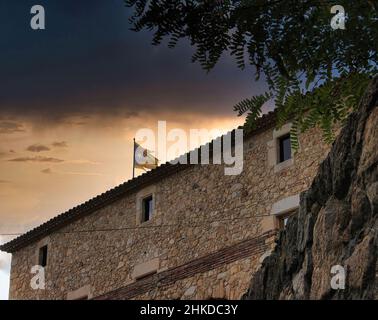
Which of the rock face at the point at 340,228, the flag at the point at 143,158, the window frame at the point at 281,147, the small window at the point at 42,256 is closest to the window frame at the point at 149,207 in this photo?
the window frame at the point at 281,147

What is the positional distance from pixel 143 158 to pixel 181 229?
6.91 meters

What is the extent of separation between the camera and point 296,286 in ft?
26.8

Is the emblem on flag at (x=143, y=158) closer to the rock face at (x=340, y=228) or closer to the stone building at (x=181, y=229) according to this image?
the stone building at (x=181, y=229)

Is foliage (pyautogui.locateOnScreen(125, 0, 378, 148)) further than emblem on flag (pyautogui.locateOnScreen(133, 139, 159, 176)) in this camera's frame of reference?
No

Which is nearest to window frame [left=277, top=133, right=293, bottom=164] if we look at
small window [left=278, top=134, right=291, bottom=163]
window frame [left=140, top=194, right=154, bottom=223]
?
small window [left=278, top=134, right=291, bottom=163]

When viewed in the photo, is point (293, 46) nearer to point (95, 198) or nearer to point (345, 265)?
point (345, 265)

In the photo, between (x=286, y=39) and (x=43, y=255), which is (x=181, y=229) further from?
(x=286, y=39)

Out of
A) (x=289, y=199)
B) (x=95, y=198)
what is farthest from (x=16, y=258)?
(x=289, y=199)

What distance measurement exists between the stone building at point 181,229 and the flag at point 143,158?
3.50 metres

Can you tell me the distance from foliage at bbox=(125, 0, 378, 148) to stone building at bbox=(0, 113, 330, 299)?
8.90 meters

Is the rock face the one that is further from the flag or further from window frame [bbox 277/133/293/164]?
the flag

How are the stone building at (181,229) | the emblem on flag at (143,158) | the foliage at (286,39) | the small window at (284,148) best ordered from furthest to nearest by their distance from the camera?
1. the emblem on flag at (143,158)
2. the small window at (284,148)
3. the stone building at (181,229)
4. the foliage at (286,39)

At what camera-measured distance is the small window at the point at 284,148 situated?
55.8ft

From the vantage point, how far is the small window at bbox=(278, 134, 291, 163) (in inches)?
670
